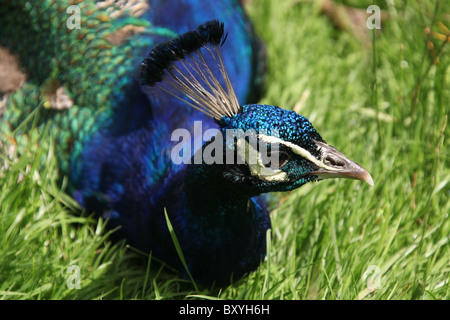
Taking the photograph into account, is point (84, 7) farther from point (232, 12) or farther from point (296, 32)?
point (296, 32)

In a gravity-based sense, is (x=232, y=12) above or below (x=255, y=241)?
above

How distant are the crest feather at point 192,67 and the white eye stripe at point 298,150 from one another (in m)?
0.12

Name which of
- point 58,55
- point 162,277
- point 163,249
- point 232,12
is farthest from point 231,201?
point 232,12

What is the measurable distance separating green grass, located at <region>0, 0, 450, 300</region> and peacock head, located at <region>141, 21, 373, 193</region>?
0.89 feet

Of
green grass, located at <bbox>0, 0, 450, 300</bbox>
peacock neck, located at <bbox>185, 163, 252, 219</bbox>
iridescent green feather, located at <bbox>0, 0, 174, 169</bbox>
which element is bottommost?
green grass, located at <bbox>0, 0, 450, 300</bbox>

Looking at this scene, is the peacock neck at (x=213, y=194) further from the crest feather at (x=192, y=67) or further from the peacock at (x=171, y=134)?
the crest feather at (x=192, y=67)

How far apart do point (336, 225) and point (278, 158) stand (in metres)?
0.49

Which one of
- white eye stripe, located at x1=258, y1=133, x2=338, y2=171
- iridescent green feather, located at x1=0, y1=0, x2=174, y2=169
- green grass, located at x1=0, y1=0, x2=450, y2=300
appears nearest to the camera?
white eye stripe, located at x1=258, y1=133, x2=338, y2=171

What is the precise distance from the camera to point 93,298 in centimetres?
149

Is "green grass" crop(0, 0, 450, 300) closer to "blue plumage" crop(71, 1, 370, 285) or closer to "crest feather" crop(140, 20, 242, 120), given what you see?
"blue plumage" crop(71, 1, 370, 285)

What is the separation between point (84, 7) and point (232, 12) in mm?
566

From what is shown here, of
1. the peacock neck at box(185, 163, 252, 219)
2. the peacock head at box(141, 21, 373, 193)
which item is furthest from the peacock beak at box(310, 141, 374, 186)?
the peacock neck at box(185, 163, 252, 219)

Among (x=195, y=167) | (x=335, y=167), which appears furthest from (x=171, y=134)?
(x=335, y=167)

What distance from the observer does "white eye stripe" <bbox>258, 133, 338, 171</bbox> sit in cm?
126
